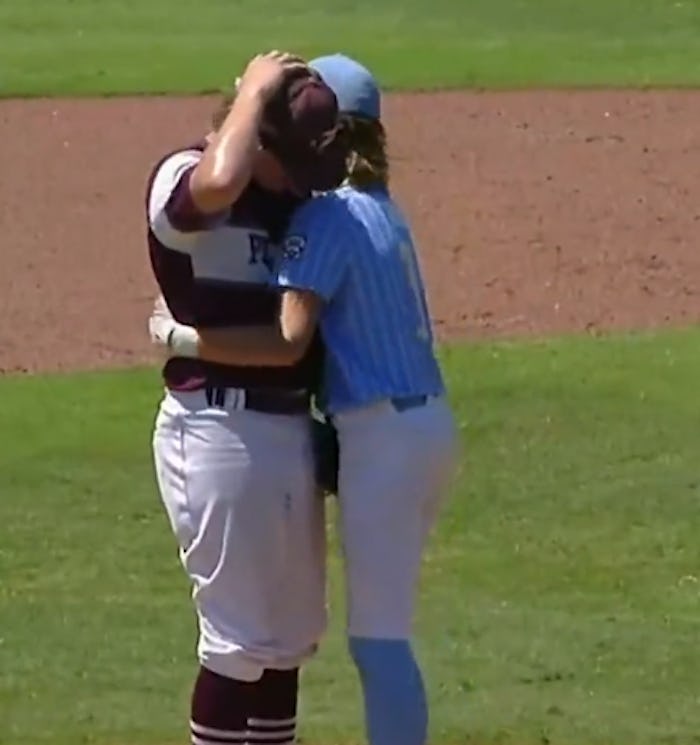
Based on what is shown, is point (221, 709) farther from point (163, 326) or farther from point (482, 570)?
point (482, 570)

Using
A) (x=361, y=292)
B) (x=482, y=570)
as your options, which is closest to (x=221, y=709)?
(x=361, y=292)

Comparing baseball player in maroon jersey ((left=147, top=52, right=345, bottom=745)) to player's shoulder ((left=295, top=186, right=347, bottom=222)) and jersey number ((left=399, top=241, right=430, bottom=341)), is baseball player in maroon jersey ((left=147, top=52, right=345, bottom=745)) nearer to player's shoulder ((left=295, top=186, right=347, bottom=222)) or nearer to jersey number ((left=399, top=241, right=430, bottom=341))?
player's shoulder ((left=295, top=186, right=347, bottom=222))

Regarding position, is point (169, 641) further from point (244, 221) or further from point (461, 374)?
point (461, 374)

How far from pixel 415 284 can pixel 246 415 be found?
1.44 feet

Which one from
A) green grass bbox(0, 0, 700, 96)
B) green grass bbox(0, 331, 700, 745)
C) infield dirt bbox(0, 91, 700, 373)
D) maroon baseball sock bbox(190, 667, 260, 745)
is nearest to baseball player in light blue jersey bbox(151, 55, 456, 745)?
maroon baseball sock bbox(190, 667, 260, 745)

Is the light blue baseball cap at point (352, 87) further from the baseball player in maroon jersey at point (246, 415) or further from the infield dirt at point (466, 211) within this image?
the infield dirt at point (466, 211)

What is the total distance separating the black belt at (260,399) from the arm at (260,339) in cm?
6

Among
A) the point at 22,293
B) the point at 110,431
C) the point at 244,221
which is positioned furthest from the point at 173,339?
the point at 22,293

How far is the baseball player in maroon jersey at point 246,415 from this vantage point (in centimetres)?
457

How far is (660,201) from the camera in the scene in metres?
15.4

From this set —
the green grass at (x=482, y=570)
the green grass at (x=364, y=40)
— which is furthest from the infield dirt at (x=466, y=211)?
the green grass at (x=482, y=570)

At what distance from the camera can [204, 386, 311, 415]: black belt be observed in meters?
4.68

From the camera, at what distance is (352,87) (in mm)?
4715

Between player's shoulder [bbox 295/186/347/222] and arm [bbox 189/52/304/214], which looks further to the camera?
player's shoulder [bbox 295/186/347/222]
